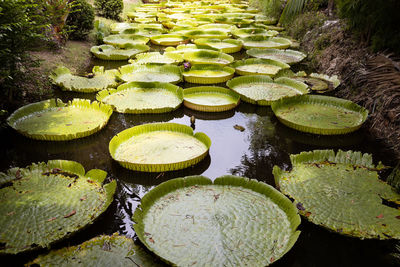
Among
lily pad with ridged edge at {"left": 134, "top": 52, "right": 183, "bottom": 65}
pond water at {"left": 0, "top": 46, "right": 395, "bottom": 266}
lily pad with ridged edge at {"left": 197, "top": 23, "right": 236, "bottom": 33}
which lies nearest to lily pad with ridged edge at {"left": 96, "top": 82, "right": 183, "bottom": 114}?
pond water at {"left": 0, "top": 46, "right": 395, "bottom": 266}

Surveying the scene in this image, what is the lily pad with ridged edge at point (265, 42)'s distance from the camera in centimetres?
751

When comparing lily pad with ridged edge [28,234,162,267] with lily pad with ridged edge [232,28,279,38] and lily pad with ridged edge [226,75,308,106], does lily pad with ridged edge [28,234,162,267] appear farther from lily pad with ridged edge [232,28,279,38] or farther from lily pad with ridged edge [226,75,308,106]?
lily pad with ridged edge [232,28,279,38]

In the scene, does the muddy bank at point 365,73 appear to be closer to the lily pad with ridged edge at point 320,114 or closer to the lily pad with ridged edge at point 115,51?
the lily pad with ridged edge at point 320,114

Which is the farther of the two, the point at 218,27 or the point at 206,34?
the point at 218,27

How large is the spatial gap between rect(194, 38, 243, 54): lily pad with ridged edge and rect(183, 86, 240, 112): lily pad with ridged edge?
276 centimetres

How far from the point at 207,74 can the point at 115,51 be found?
2720mm

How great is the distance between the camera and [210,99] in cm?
464

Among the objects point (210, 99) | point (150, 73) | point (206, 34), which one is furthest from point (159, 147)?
point (206, 34)

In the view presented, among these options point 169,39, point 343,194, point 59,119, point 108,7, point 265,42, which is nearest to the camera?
point 343,194

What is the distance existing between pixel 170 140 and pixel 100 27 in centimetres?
578

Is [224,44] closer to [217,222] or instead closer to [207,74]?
[207,74]

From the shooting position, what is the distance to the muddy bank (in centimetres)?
372

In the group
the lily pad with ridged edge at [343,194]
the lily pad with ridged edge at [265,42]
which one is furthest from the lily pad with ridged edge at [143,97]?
the lily pad with ridged edge at [265,42]

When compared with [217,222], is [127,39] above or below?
above
